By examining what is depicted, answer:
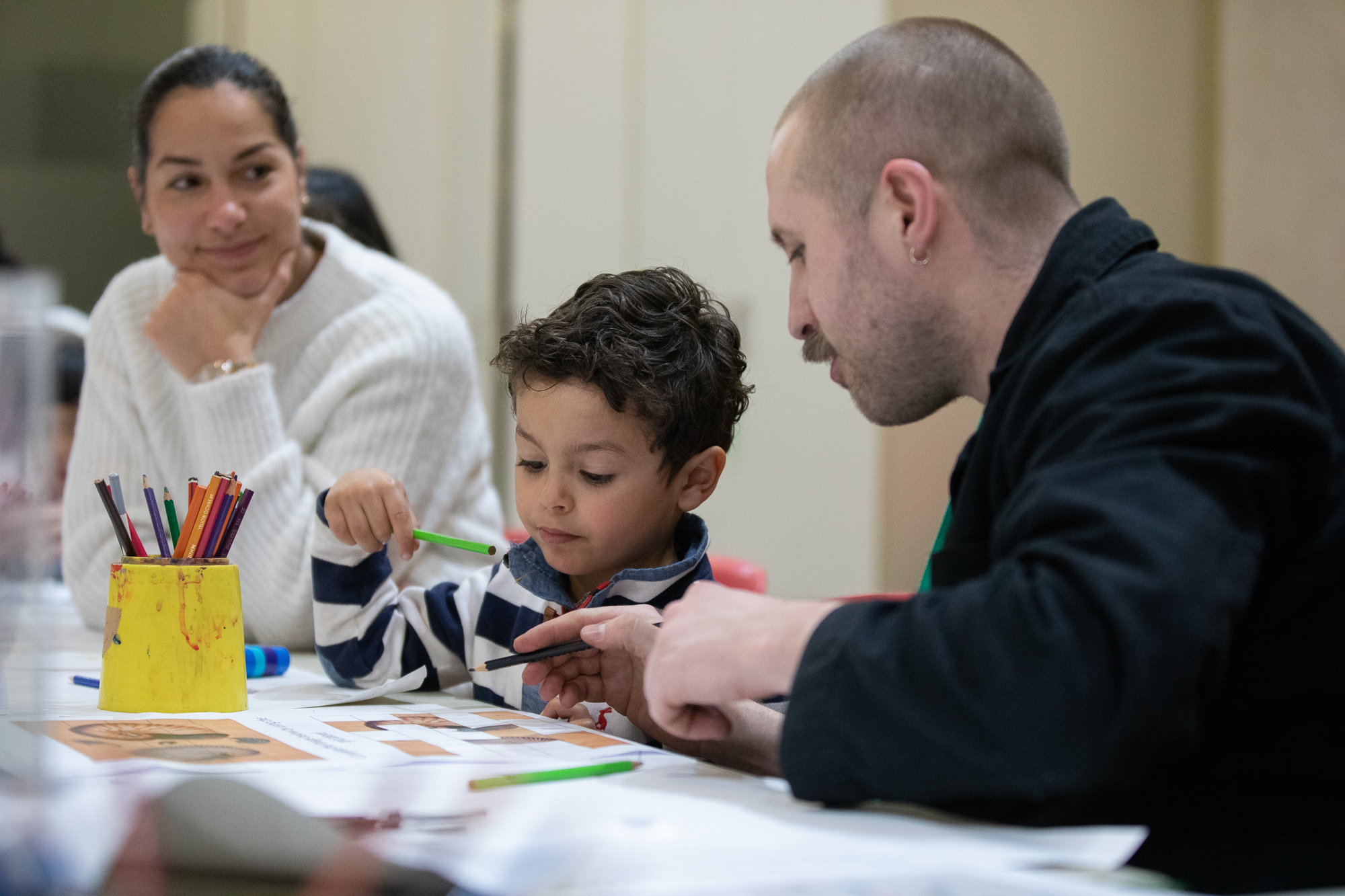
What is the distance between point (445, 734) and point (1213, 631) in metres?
0.54

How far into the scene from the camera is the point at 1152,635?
0.53 m

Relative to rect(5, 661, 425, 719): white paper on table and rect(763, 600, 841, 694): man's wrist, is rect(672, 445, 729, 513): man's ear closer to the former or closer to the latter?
rect(5, 661, 425, 719): white paper on table

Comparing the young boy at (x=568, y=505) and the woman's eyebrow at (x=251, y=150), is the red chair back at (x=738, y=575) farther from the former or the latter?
the woman's eyebrow at (x=251, y=150)

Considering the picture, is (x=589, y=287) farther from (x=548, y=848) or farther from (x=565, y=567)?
(x=548, y=848)

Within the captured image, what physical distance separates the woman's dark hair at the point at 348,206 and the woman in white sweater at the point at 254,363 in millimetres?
404

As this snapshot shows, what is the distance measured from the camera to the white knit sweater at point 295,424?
4.80 feet

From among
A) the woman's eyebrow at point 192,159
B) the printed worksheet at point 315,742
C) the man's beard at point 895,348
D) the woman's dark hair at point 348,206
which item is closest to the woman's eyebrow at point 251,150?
the woman's eyebrow at point 192,159

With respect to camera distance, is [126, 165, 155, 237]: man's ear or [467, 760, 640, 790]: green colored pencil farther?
[126, 165, 155, 237]: man's ear

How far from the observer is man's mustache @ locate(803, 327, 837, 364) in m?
0.95

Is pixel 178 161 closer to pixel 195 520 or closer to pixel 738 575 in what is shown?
pixel 195 520

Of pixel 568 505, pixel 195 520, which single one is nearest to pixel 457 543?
pixel 568 505

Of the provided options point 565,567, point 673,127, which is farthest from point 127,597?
point 673,127

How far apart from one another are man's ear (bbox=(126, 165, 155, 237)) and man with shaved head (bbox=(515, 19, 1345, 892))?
4.04 feet

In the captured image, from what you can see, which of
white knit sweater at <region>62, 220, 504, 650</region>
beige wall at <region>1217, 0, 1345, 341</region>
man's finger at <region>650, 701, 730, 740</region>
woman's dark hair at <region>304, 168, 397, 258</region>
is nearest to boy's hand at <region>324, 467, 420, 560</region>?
white knit sweater at <region>62, 220, 504, 650</region>
